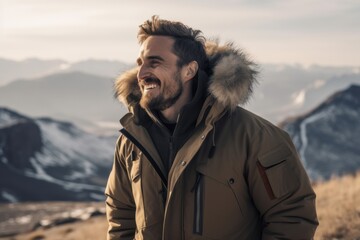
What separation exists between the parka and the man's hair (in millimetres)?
230

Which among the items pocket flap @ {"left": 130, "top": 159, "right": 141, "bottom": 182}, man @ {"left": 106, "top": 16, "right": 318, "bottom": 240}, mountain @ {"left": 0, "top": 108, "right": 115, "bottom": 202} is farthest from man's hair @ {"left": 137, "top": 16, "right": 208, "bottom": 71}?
mountain @ {"left": 0, "top": 108, "right": 115, "bottom": 202}

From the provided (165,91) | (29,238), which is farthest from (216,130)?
(29,238)

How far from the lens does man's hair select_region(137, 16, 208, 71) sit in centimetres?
466

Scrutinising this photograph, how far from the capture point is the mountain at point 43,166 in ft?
384

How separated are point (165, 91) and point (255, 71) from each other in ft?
2.91

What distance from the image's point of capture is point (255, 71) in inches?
187

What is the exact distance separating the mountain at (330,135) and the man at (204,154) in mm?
114545

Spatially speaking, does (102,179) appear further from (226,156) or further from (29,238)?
(226,156)

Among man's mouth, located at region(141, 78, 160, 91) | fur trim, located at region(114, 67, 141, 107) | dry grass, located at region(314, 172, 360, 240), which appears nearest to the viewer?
man's mouth, located at region(141, 78, 160, 91)

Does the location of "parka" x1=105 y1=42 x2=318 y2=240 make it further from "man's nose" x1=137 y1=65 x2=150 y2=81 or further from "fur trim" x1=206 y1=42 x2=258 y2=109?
"man's nose" x1=137 y1=65 x2=150 y2=81

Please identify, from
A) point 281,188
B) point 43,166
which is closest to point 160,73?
point 281,188

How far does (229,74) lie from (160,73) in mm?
644

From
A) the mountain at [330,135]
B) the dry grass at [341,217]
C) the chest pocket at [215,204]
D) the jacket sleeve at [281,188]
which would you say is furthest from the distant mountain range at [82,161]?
the chest pocket at [215,204]

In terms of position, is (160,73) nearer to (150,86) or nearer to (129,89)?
(150,86)
